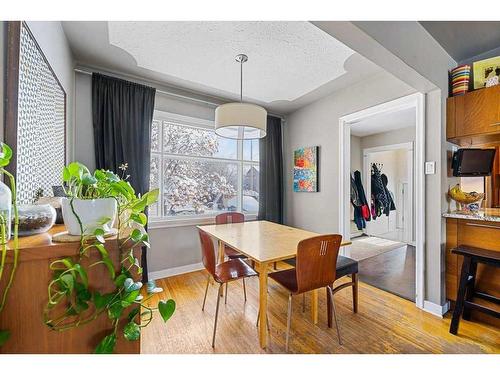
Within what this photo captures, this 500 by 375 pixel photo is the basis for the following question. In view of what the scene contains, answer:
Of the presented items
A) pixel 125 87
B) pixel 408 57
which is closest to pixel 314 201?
pixel 408 57

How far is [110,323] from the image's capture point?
28.6 inches

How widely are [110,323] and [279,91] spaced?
2866 mm

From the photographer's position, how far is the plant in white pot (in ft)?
2.35

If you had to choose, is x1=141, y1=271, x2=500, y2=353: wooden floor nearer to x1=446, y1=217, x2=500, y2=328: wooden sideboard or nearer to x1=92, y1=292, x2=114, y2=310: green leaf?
x1=446, y1=217, x2=500, y2=328: wooden sideboard

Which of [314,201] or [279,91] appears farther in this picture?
[314,201]

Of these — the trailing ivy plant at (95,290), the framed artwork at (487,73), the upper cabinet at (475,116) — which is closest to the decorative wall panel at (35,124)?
the trailing ivy plant at (95,290)

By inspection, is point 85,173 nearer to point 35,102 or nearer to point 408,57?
point 35,102

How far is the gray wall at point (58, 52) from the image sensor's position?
1297mm

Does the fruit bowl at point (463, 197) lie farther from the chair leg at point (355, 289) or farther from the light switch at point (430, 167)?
the chair leg at point (355, 289)

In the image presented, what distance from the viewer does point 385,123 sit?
3.99 m

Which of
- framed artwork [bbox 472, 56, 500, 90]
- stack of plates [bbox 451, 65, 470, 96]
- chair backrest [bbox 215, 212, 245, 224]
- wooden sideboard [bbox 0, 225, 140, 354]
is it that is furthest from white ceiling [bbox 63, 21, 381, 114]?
wooden sideboard [bbox 0, 225, 140, 354]

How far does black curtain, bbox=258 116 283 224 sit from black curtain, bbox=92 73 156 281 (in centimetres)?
→ 162

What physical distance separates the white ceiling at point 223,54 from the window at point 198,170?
1.82ft
